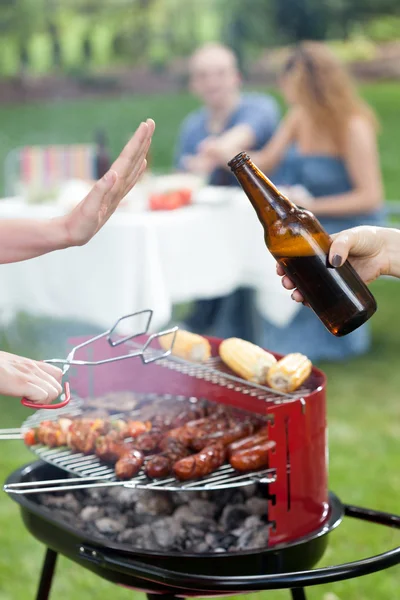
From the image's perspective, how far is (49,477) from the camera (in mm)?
2004

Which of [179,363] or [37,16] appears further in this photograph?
[37,16]

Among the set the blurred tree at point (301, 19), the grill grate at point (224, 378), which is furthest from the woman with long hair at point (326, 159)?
the blurred tree at point (301, 19)

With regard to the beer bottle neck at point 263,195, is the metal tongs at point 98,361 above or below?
below

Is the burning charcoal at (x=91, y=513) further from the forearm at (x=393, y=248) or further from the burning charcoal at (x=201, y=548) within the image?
the forearm at (x=393, y=248)

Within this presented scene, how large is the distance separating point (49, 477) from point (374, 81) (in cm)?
1154

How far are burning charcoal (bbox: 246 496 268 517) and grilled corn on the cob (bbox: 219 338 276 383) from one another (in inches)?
9.9

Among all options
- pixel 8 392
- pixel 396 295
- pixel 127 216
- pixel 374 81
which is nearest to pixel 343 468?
pixel 127 216

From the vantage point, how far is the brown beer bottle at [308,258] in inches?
57.7

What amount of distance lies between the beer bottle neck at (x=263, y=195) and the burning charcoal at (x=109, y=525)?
0.74 m

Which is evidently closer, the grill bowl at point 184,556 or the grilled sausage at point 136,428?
the grill bowl at point 184,556

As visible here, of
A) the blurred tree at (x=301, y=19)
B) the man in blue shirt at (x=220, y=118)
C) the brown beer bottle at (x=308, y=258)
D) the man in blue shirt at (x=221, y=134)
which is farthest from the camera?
the blurred tree at (x=301, y=19)

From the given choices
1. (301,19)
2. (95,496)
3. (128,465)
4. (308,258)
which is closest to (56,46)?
(301,19)

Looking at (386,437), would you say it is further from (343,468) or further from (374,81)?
(374,81)

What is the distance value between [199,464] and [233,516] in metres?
0.20
